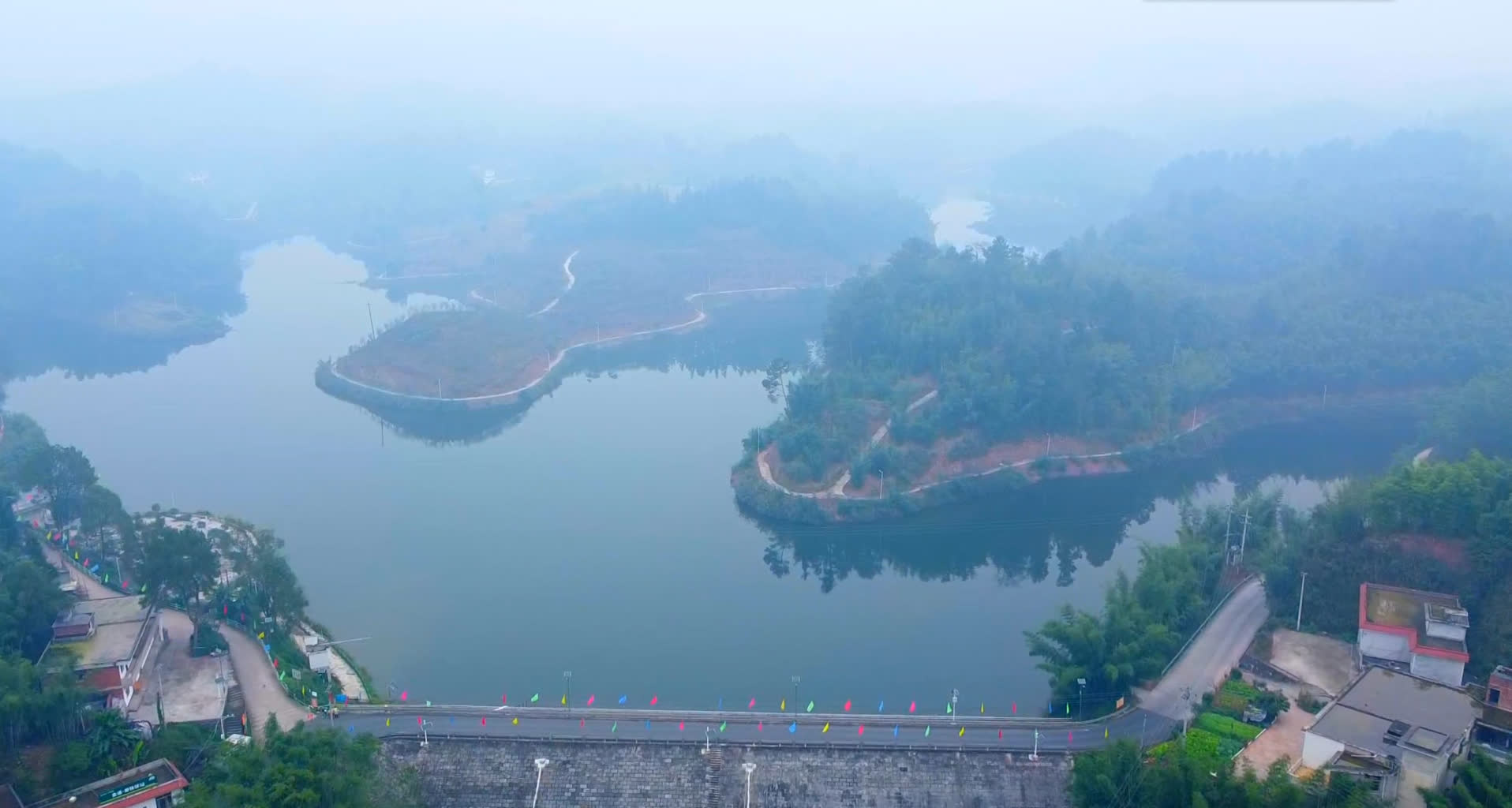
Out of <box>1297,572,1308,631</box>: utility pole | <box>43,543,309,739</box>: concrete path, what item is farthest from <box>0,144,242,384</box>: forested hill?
<box>1297,572,1308,631</box>: utility pole

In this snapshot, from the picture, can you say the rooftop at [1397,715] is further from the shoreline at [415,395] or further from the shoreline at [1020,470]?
the shoreline at [415,395]

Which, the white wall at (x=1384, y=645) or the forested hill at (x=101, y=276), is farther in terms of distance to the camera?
the forested hill at (x=101, y=276)

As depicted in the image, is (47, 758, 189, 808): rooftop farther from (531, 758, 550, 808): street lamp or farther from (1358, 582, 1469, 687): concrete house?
(1358, 582, 1469, 687): concrete house

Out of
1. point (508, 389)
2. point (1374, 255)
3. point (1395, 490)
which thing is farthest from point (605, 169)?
point (1395, 490)

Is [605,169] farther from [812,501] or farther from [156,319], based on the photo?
[812,501]

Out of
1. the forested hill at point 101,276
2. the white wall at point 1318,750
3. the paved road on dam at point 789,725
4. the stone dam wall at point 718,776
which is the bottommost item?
the stone dam wall at point 718,776

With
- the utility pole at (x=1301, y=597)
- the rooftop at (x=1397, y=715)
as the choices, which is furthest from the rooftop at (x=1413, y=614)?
the rooftop at (x=1397, y=715)
